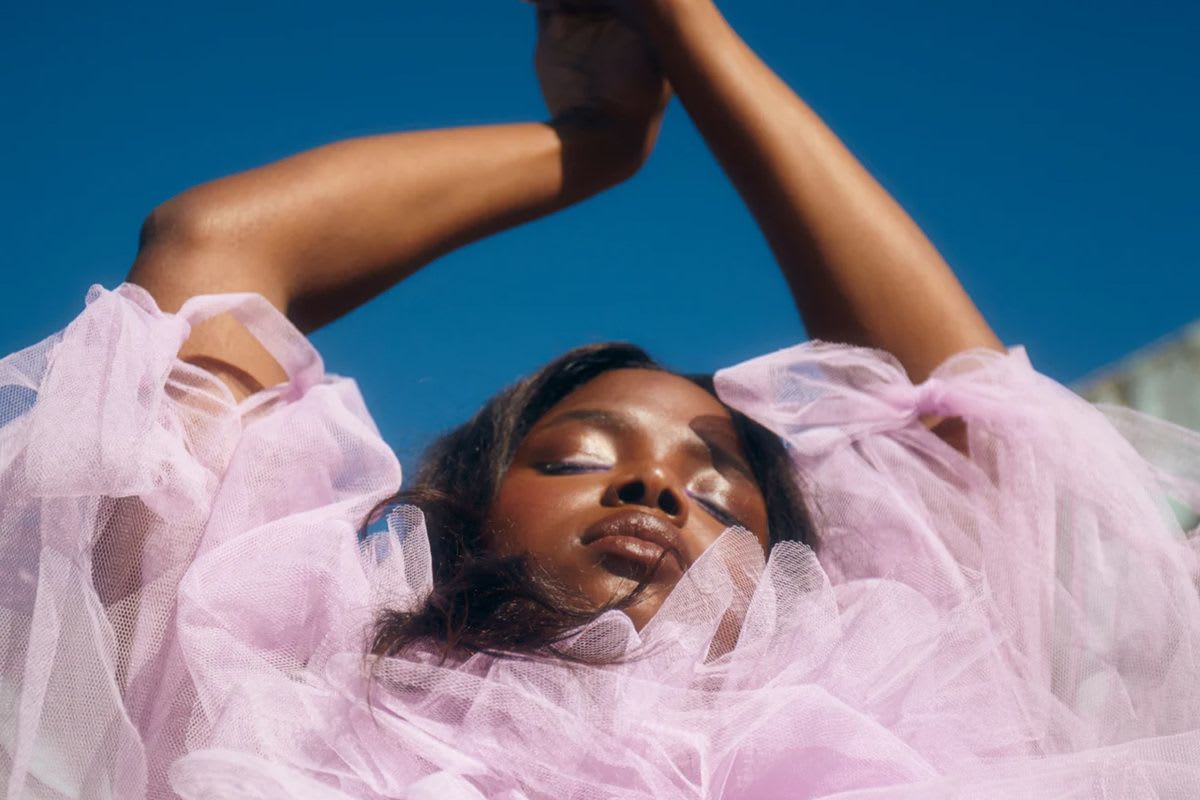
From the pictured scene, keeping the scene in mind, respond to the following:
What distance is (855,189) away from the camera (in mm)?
1979

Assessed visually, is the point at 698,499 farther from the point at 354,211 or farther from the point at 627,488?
the point at 354,211

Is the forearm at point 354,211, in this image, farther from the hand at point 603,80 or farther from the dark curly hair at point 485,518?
the dark curly hair at point 485,518

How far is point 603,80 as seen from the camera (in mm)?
2268

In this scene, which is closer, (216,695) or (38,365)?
(216,695)

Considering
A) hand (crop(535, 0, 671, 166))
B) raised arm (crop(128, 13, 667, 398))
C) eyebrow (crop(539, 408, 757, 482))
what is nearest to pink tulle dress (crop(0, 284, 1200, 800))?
raised arm (crop(128, 13, 667, 398))

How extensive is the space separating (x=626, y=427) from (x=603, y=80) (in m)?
0.70

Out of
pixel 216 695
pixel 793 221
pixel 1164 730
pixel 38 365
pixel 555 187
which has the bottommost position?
pixel 1164 730

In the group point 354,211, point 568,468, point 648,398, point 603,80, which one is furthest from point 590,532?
point 603,80

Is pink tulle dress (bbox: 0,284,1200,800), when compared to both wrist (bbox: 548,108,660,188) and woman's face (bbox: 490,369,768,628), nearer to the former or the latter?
woman's face (bbox: 490,369,768,628)

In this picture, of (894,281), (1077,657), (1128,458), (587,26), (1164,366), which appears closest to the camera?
(1077,657)

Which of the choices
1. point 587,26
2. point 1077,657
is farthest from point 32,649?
point 587,26

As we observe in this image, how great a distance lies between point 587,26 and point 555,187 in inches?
14.8

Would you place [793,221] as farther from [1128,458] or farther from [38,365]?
[38,365]

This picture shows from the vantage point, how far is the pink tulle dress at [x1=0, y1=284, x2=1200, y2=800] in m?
1.21
